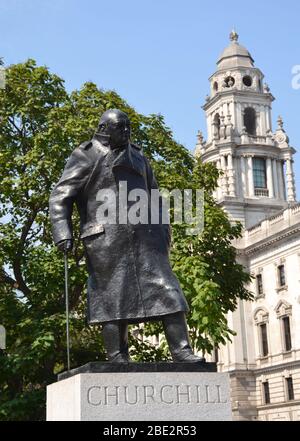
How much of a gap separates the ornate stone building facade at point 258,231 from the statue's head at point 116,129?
3118 centimetres

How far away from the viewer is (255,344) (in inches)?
2199

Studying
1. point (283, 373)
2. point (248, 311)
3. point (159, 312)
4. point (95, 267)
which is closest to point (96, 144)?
point (95, 267)

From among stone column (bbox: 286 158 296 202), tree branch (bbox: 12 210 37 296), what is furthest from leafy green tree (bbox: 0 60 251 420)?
stone column (bbox: 286 158 296 202)

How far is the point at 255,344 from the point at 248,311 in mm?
2487

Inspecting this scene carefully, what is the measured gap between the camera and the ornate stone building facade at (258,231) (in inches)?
2023

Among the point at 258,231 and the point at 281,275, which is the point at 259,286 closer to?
the point at 281,275

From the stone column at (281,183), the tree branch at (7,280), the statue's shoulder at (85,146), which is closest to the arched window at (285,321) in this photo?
the stone column at (281,183)

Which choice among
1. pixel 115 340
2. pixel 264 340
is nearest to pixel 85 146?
pixel 115 340

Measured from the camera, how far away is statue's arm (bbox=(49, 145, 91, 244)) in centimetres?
765

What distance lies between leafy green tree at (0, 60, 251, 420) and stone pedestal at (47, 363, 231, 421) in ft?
35.0

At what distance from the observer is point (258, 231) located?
182ft

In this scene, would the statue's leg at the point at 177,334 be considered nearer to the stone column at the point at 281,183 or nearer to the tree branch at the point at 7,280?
the tree branch at the point at 7,280

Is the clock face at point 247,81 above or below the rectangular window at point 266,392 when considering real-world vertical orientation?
above

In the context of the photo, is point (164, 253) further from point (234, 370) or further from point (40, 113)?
point (234, 370)
